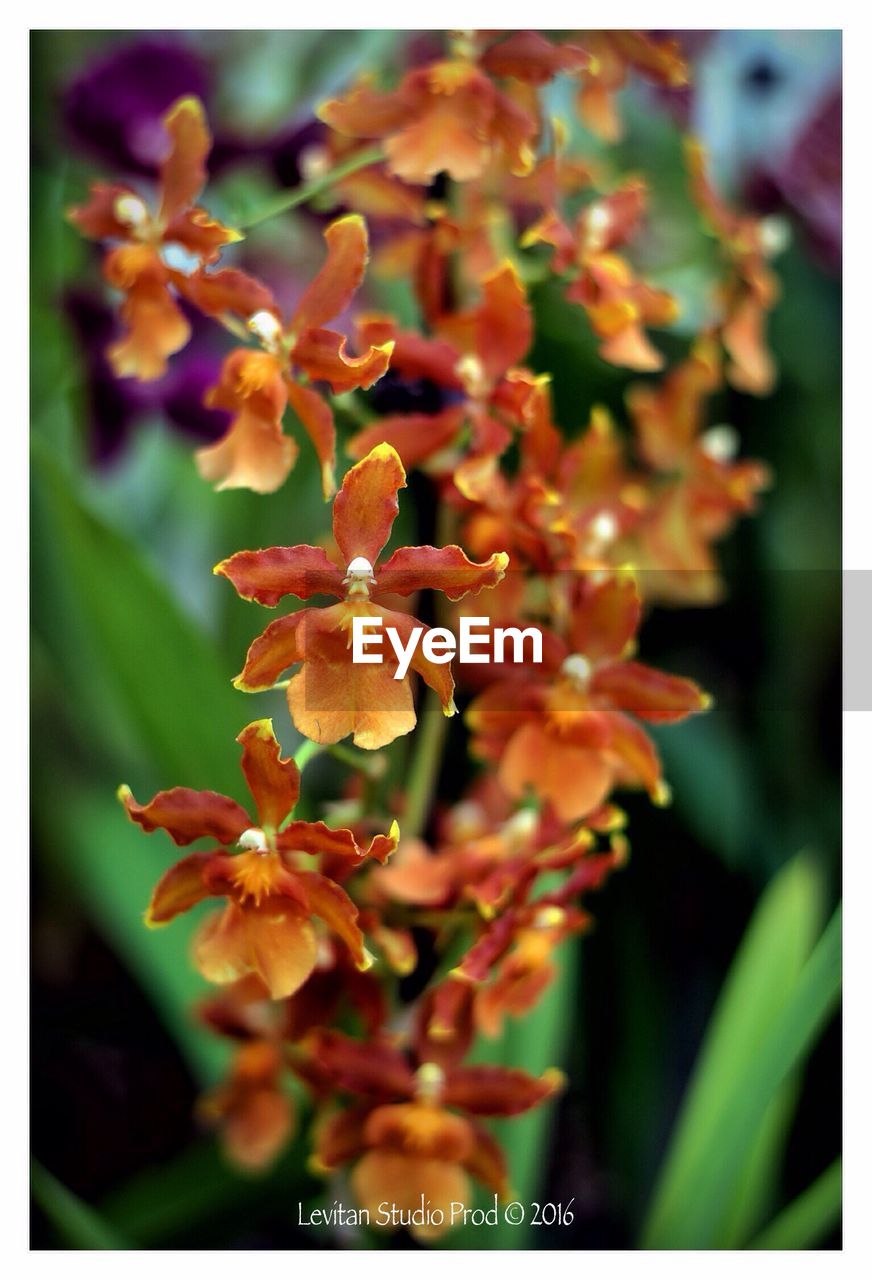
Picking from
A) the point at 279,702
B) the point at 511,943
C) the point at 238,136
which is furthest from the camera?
the point at 238,136

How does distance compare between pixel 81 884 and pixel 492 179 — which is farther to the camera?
pixel 81 884

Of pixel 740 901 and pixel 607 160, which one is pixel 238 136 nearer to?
pixel 607 160

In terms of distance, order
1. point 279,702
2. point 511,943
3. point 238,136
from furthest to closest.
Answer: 1. point 238,136
2. point 279,702
3. point 511,943

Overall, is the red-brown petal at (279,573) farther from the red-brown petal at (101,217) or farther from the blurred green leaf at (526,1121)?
the blurred green leaf at (526,1121)

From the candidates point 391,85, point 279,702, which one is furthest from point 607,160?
point 279,702

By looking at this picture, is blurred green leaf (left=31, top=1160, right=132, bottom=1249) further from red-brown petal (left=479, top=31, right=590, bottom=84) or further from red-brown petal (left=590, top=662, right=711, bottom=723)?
red-brown petal (left=479, top=31, right=590, bottom=84)

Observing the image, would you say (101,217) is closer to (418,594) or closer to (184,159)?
(184,159)
